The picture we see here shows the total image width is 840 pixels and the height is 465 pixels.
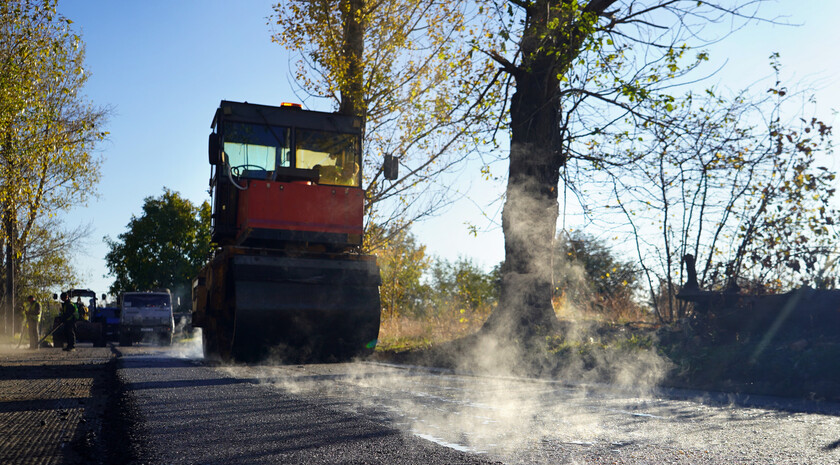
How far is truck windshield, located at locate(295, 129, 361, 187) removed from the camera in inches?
462

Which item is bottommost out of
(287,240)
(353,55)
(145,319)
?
(145,319)

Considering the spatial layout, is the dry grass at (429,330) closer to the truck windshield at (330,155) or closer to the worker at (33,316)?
the truck windshield at (330,155)

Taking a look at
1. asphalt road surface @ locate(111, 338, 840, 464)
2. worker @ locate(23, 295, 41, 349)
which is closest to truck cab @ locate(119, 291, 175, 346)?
worker @ locate(23, 295, 41, 349)

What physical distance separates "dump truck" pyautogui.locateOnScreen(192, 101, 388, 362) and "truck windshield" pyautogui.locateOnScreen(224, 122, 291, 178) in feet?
0.05

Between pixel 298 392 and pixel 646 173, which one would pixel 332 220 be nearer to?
pixel 298 392

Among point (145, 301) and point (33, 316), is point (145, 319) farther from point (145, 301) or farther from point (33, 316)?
point (33, 316)

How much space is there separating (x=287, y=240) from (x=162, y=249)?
58.5 m

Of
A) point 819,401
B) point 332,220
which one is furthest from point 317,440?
point 332,220

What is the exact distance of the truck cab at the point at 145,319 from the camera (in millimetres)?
31578

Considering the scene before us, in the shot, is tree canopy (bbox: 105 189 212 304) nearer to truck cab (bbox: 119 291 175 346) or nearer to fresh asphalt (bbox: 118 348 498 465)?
truck cab (bbox: 119 291 175 346)

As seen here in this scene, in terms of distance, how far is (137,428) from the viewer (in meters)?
5.27

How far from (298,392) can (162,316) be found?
26.8 meters

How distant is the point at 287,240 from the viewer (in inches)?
421

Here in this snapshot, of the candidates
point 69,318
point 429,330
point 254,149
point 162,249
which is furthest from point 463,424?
point 162,249
